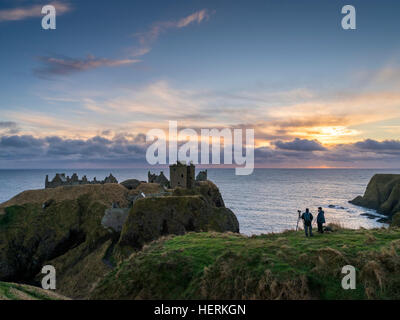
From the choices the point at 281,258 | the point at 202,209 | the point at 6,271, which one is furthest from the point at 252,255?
the point at 6,271

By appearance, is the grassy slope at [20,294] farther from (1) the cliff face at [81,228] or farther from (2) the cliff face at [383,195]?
(2) the cliff face at [383,195]

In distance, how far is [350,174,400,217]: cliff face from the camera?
99.8 meters

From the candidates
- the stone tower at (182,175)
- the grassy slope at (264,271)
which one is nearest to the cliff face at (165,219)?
the grassy slope at (264,271)

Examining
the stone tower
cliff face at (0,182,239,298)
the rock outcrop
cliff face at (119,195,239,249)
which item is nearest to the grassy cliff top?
cliff face at (0,182,239,298)

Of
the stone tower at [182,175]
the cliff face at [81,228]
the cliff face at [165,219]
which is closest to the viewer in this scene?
the cliff face at [165,219]

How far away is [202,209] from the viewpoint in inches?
1551

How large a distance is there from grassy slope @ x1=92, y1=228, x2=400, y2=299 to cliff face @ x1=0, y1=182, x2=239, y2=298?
1908 cm

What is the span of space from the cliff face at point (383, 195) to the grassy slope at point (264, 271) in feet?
339

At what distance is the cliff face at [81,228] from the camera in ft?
121

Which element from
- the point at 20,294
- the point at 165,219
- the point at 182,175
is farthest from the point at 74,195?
the point at 20,294

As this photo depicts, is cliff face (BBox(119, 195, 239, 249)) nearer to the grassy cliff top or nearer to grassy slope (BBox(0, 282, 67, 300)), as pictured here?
the grassy cliff top
